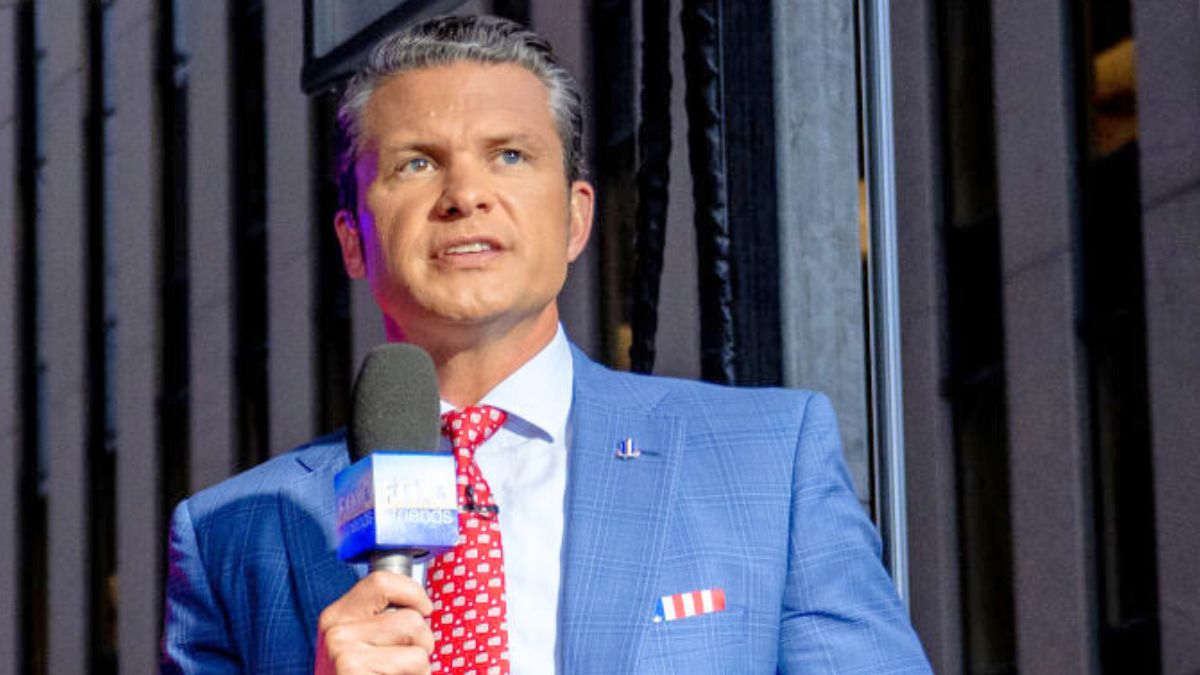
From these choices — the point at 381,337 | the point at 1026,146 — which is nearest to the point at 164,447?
the point at 381,337

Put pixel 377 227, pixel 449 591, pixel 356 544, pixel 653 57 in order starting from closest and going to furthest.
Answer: pixel 356 544, pixel 449 591, pixel 377 227, pixel 653 57

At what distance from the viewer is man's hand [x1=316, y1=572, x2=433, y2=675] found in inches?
89.8

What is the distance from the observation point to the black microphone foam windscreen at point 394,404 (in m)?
2.50

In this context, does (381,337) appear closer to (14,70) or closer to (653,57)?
(14,70)

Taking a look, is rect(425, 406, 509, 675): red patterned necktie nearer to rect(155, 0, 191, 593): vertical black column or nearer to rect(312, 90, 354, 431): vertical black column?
rect(312, 90, 354, 431): vertical black column

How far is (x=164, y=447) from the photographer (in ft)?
84.7

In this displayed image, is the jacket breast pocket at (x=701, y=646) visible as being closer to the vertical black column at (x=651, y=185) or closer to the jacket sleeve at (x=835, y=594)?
the jacket sleeve at (x=835, y=594)

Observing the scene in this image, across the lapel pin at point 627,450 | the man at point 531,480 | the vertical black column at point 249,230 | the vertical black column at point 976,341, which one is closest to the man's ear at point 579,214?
the man at point 531,480

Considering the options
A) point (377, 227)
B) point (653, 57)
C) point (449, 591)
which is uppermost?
point (653, 57)

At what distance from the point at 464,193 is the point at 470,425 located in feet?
1.14

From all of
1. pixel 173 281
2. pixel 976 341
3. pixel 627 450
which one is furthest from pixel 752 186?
pixel 173 281

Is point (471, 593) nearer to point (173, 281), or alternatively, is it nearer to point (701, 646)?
point (701, 646)

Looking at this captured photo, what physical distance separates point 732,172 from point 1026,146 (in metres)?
10.2

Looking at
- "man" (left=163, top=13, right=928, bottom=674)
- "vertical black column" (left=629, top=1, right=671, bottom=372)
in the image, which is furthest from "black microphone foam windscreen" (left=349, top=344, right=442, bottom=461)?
"vertical black column" (left=629, top=1, right=671, bottom=372)
